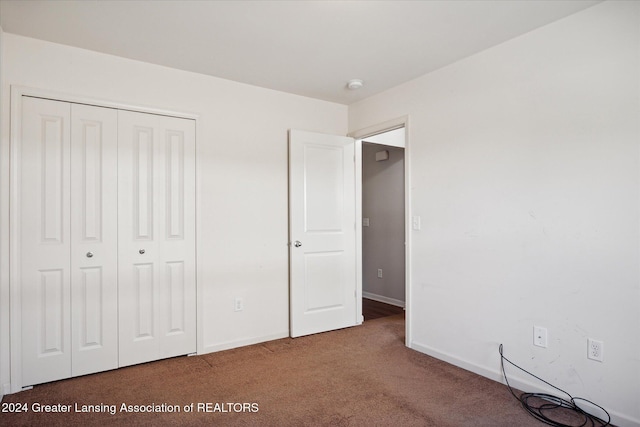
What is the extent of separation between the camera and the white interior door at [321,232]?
3.70 meters

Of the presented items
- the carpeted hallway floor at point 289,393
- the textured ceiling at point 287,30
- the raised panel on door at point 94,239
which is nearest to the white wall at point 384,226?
the carpeted hallway floor at point 289,393

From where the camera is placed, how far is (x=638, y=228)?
2023 millimetres

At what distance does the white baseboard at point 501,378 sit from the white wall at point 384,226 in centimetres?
193

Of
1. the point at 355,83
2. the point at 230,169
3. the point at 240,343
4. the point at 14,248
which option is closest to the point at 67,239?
the point at 14,248

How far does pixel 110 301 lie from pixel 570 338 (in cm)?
316

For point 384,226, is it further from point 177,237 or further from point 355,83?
point 177,237

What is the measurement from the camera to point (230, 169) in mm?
3396

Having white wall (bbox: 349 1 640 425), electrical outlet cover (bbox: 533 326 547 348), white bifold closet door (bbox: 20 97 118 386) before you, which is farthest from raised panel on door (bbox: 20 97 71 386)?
electrical outlet cover (bbox: 533 326 547 348)

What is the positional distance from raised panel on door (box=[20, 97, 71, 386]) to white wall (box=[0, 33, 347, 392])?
30cm

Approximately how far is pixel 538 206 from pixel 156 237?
282cm

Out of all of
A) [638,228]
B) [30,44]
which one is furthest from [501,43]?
[30,44]

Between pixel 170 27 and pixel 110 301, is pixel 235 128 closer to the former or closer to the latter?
pixel 170 27

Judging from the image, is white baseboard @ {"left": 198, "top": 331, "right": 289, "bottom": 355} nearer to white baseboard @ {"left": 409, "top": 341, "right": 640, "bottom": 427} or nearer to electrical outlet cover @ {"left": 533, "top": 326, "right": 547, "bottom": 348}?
white baseboard @ {"left": 409, "top": 341, "right": 640, "bottom": 427}

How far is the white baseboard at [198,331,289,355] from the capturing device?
3.25m
